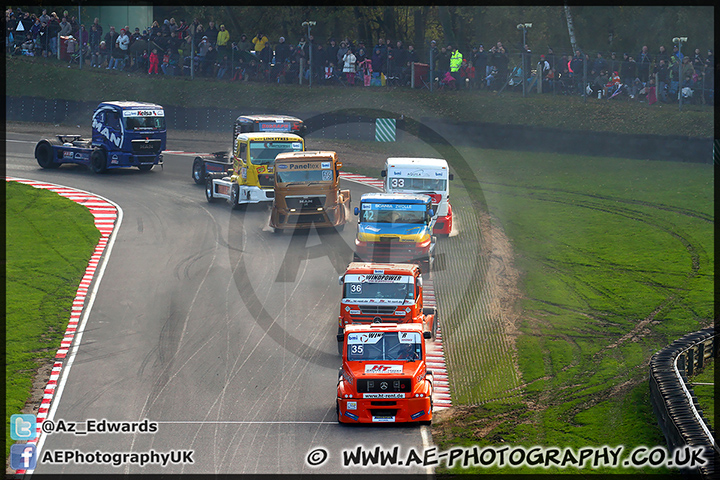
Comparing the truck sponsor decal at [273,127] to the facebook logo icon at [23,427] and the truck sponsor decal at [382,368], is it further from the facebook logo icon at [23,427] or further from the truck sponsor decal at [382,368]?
the truck sponsor decal at [382,368]

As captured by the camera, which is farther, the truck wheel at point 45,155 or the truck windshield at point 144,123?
the truck wheel at point 45,155

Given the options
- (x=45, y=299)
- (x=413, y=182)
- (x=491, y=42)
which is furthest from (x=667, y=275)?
(x=491, y=42)

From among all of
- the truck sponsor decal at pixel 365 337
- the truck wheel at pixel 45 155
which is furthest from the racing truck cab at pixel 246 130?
the truck sponsor decal at pixel 365 337

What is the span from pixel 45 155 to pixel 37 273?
13.7 meters

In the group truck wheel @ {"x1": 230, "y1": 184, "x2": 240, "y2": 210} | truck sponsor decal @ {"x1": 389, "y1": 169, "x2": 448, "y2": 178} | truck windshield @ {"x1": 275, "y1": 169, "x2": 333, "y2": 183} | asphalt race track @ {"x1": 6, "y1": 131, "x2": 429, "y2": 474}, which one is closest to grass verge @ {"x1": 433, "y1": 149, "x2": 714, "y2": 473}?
asphalt race track @ {"x1": 6, "y1": 131, "x2": 429, "y2": 474}

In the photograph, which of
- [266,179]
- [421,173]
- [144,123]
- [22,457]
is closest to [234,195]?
[266,179]

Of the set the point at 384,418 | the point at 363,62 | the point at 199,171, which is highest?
the point at 363,62

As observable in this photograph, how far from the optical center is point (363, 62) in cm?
4578

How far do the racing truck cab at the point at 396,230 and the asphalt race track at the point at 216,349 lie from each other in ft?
4.21

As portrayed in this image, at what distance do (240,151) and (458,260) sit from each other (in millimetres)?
9421

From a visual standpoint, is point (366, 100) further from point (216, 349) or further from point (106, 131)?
point (216, 349)

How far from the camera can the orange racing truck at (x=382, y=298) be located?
19719 mm

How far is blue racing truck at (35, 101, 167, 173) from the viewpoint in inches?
1380
